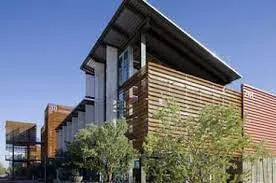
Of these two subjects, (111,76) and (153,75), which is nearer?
(153,75)

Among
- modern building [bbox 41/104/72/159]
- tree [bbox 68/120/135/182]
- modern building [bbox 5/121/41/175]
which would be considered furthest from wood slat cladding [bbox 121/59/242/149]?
modern building [bbox 5/121/41/175]

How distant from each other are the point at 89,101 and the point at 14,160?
4204cm

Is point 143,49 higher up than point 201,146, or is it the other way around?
point 143,49

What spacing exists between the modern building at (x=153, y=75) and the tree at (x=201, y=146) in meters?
9.26

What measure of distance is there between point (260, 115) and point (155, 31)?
Result: 36.0ft

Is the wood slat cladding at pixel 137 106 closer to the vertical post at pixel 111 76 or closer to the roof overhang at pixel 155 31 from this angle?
the roof overhang at pixel 155 31

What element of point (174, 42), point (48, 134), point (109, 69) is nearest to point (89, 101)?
point (109, 69)

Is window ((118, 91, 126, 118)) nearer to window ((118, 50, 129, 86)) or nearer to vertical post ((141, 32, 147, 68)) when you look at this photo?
window ((118, 50, 129, 86))

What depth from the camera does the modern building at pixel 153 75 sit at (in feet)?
84.4

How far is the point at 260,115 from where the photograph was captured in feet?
112

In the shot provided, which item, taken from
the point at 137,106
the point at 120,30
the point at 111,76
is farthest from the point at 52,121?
the point at 137,106

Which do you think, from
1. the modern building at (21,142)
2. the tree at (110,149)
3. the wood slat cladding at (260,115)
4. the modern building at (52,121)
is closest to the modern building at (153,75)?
the wood slat cladding at (260,115)

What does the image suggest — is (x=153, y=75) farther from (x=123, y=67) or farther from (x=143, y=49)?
(x=123, y=67)

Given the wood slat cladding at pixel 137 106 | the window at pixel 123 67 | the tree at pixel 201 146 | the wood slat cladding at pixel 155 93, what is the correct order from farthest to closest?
the window at pixel 123 67
the wood slat cladding at pixel 137 106
the wood slat cladding at pixel 155 93
the tree at pixel 201 146
